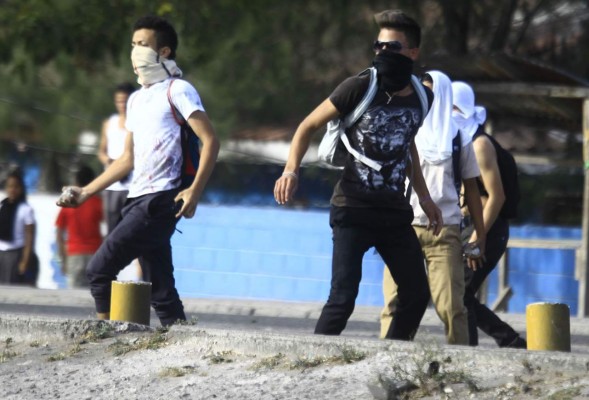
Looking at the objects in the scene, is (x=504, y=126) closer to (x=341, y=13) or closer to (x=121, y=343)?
(x=341, y=13)

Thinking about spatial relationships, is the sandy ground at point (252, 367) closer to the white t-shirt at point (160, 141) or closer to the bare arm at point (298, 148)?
the bare arm at point (298, 148)

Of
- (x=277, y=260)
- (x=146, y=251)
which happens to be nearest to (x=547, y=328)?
(x=146, y=251)

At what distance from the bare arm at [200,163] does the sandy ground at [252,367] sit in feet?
2.10

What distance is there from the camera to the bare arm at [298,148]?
17.5 feet

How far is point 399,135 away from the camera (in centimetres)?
574

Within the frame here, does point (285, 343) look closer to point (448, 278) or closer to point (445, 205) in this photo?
point (448, 278)

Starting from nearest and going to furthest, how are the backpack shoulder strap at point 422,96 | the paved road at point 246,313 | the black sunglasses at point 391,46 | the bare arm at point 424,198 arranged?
the black sunglasses at point 391,46 → the backpack shoulder strap at point 422,96 → the bare arm at point 424,198 → the paved road at point 246,313

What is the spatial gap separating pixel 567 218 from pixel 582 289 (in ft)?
10.7

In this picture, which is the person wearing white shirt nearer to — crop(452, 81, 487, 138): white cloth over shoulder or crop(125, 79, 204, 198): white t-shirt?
crop(125, 79, 204, 198): white t-shirt

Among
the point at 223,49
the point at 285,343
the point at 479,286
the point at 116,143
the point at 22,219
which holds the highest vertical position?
the point at 223,49

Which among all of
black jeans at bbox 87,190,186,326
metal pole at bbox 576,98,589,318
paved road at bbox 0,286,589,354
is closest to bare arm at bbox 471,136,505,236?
black jeans at bbox 87,190,186,326

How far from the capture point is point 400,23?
229 inches

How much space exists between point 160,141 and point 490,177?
162cm

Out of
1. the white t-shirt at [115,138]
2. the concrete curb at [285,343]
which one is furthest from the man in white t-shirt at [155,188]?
the white t-shirt at [115,138]
